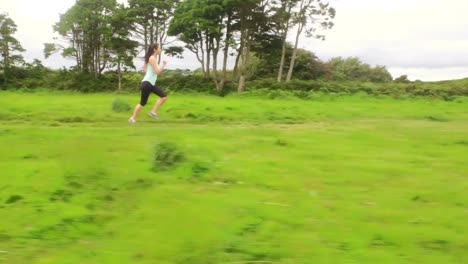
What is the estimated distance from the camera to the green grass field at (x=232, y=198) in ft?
12.0

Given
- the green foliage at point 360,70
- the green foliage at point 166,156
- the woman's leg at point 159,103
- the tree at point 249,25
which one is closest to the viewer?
the green foliage at point 166,156

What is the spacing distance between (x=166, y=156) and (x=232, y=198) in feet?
5.11

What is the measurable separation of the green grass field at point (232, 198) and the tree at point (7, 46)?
32377 millimetres

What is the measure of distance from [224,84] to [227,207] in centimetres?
3021

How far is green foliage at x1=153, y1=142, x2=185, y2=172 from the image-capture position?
5.94 metres

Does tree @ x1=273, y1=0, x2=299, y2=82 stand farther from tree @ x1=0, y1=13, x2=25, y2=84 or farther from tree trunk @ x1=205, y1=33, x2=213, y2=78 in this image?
tree @ x1=0, y1=13, x2=25, y2=84

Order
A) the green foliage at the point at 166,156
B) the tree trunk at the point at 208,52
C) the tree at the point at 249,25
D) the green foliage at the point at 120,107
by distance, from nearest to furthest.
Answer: the green foliage at the point at 166,156 → the green foliage at the point at 120,107 → the tree at the point at 249,25 → the tree trunk at the point at 208,52

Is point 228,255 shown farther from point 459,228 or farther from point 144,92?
point 144,92

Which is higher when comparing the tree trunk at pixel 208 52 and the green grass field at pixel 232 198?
the tree trunk at pixel 208 52

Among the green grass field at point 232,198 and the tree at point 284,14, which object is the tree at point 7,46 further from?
the green grass field at point 232,198

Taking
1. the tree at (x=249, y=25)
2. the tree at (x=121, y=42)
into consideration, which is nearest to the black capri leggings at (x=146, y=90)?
the tree at (x=249, y=25)

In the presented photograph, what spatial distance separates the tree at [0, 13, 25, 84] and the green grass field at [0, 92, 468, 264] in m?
32.4

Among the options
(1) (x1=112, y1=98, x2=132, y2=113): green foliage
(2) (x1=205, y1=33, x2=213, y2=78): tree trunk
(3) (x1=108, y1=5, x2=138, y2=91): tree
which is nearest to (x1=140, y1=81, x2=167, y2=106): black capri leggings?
(1) (x1=112, y1=98, x2=132, y2=113): green foliage

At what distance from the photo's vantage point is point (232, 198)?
4.80 m
